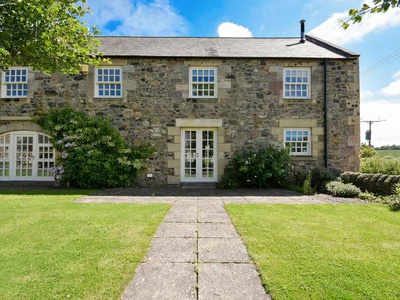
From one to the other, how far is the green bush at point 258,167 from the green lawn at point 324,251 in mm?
3979

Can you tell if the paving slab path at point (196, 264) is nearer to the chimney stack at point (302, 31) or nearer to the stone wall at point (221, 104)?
the stone wall at point (221, 104)

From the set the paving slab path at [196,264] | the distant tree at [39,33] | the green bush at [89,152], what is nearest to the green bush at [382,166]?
the paving slab path at [196,264]

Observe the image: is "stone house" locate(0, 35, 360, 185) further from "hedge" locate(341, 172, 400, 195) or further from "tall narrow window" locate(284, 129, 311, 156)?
"hedge" locate(341, 172, 400, 195)

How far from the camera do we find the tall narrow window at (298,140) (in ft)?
37.4

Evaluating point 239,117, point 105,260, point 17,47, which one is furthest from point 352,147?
point 17,47

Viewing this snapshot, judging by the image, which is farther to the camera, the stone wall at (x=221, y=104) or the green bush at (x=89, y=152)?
the stone wall at (x=221, y=104)

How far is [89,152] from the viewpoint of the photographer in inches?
395

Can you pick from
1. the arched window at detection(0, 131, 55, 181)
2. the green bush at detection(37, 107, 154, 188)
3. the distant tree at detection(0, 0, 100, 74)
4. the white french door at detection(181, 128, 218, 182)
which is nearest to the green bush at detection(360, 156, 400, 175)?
the white french door at detection(181, 128, 218, 182)

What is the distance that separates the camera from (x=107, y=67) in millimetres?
11266

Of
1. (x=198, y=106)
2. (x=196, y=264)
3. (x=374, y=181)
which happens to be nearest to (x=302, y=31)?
(x=198, y=106)

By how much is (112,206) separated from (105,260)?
139 inches

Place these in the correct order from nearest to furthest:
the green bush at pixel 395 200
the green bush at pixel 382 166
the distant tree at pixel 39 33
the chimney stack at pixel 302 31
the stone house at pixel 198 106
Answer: the distant tree at pixel 39 33
the green bush at pixel 395 200
the green bush at pixel 382 166
the stone house at pixel 198 106
the chimney stack at pixel 302 31

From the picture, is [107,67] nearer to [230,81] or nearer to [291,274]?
[230,81]

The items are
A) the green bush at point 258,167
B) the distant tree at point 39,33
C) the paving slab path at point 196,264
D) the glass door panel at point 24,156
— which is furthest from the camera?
the glass door panel at point 24,156
